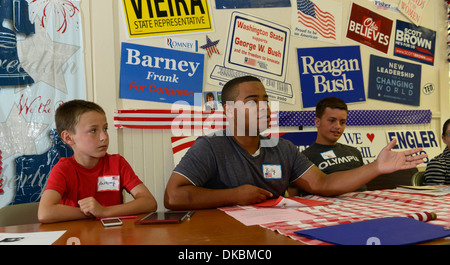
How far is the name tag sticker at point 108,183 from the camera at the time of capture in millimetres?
1758

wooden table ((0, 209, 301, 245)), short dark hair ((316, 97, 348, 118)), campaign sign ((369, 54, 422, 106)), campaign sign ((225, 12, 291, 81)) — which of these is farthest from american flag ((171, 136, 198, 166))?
campaign sign ((369, 54, 422, 106))

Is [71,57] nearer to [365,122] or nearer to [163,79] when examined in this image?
[163,79]

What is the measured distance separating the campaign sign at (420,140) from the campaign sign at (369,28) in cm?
97

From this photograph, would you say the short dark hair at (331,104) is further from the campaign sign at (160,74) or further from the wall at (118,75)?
the campaign sign at (160,74)

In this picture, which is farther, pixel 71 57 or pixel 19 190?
pixel 71 57

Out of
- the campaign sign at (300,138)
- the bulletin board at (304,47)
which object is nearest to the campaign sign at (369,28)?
the bulletin board at (304,47)

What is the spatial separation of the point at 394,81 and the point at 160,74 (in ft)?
8.68

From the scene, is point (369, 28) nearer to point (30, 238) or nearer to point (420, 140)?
point (420, 140)

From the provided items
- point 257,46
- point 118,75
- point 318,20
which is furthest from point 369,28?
point 118,75

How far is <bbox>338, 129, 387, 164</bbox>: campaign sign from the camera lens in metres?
3.91
